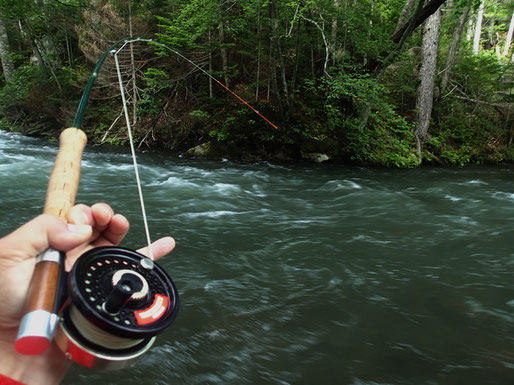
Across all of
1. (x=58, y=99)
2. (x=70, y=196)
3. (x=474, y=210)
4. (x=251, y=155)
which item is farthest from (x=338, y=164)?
(x=58, y=99)

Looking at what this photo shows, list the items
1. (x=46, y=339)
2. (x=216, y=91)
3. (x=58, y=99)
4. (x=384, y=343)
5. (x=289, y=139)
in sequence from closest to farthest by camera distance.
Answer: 1. (x=46, y=339)
2. (x=384, y=343)
3. (x=289, y=139)
4. (x=216, y=91)
5. (x=58, y=99)

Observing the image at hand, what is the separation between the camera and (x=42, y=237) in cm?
119

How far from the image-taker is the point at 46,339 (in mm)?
892

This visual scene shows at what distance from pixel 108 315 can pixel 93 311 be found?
52 millimetres

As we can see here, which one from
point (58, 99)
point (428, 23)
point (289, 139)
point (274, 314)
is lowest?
Result: point (274, 314)

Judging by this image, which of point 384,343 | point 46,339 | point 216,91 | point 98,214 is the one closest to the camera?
point 46,339

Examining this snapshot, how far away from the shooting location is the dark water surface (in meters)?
2.33

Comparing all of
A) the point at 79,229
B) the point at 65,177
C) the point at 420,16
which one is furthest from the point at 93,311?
the point at 420,16

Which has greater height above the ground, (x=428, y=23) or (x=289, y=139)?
(x=428, y=23)

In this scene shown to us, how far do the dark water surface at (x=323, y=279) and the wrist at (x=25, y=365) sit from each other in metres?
0.91

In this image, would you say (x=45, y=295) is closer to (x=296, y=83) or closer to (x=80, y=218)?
(x=80, y=218)

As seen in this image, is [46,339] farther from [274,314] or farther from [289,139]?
[289,139]

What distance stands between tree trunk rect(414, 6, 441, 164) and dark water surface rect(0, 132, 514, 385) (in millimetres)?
3804

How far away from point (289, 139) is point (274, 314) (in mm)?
7986
